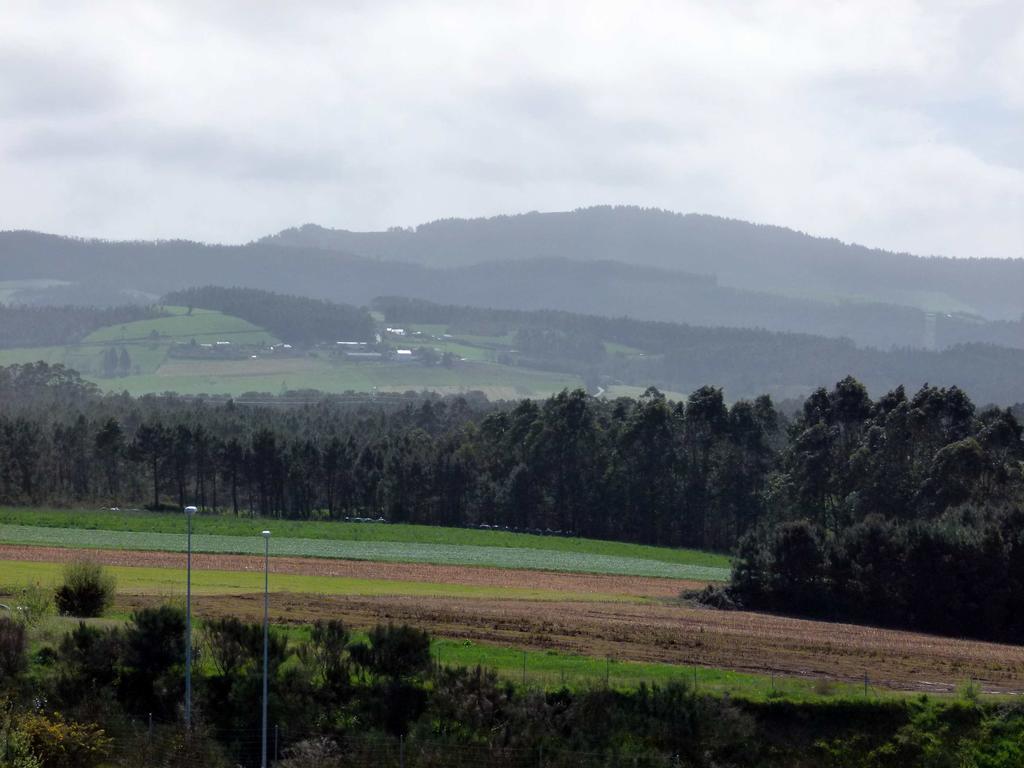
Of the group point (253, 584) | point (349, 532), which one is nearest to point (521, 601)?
point (253, 584)

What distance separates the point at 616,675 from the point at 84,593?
65.5ft

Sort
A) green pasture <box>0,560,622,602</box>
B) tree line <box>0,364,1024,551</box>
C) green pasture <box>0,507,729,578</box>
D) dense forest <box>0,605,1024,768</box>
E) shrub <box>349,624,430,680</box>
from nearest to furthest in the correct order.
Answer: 1. dense forest <box>0,605,1024,768</box>
2. shrub <box>349,624,430,680</box>
3. green pasture <box>0,560,622,602</box>
4. green pasture <box>0,507,729,578</box>
5. tree line <box>0,364,1024,551</box>

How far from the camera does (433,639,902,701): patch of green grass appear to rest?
43.2 meters

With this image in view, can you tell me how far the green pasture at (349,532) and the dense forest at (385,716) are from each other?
61382 mm

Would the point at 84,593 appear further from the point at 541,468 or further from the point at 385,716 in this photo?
the point at 541,468

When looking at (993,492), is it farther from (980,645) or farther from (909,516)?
(980,645)

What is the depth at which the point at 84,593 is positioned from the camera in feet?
178

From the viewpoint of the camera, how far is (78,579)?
178ft

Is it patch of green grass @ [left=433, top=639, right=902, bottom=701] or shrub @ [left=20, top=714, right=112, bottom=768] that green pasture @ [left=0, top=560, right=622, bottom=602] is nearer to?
patch of green grass @ [left=433, top=639, right=902, bottom=701]

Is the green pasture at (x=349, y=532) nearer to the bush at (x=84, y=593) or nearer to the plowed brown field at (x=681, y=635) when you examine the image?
the plowed brown field at (x=681, y=635)

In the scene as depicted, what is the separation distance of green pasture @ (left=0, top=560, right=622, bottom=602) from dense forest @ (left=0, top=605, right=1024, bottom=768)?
1982 cm

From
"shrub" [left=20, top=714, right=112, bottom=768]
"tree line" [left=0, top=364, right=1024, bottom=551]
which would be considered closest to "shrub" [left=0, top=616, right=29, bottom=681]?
"shrub" [left=20, top=714, right=112, bottom=768]

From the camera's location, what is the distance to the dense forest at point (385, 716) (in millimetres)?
37906

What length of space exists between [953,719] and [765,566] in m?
34.5
